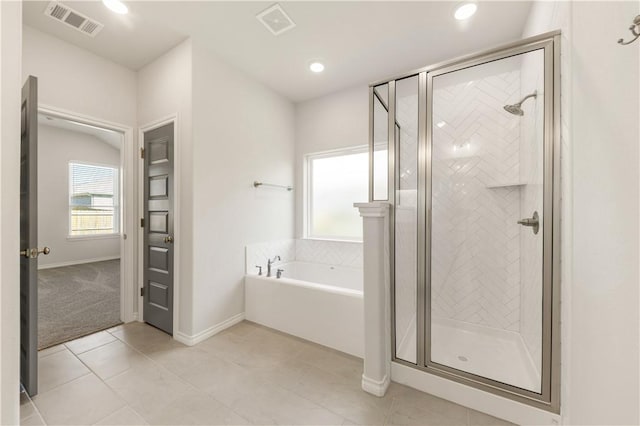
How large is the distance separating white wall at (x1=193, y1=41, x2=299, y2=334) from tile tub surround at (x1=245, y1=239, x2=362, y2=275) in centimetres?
12

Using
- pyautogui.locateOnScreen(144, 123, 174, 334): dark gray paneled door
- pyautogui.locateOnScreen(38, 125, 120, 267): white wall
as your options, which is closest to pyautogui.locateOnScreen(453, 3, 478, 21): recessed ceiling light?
pyautogui.locateOnScreen(144, 123, 174, 334): dark gray paneled door

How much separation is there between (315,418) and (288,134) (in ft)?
10.1

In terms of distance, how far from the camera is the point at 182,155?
234 centimetres

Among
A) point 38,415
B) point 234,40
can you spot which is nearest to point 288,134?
point 234,40

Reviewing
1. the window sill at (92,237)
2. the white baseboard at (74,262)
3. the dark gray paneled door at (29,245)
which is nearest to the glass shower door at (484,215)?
the dark gray paneled door at (29,245)

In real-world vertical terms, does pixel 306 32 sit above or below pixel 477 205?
above

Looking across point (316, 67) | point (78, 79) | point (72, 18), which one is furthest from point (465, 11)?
point (78, 79)

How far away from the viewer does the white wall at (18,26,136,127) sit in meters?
2.11

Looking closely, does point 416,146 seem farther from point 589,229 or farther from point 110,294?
point 110,294

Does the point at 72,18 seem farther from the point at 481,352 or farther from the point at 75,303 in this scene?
the point at 481,352

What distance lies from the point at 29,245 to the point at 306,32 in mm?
2546

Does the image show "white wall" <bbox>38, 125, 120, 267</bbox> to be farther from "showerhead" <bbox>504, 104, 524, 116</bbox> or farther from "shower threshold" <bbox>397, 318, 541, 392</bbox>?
"showerhead" <bbox>504, 104, 524, 116</bbox>

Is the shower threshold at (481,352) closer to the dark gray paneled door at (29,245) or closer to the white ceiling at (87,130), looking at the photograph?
the dark gray paneled door at (29,245)

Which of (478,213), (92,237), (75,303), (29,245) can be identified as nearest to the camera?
(29,245)
